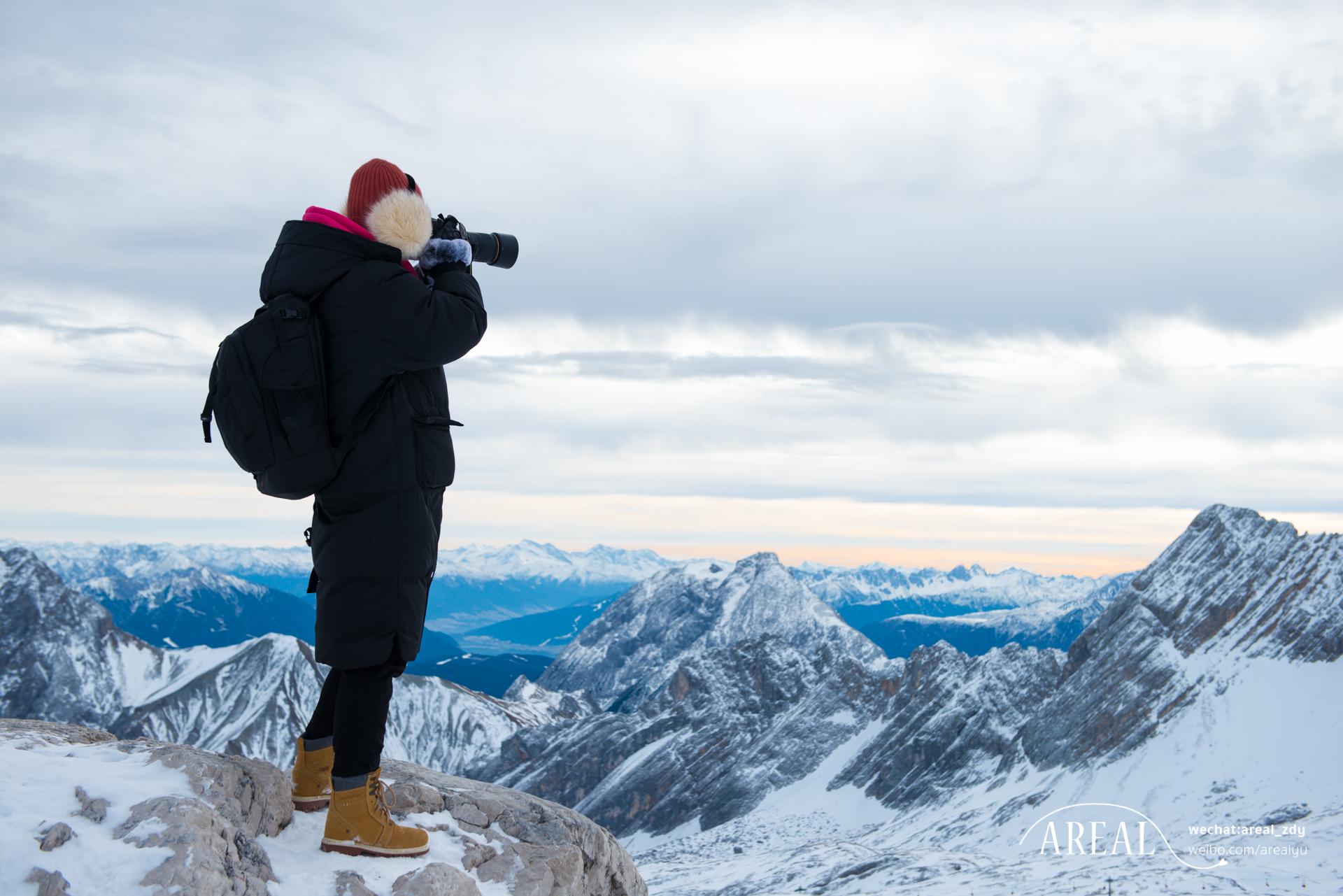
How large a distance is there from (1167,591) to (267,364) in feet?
549

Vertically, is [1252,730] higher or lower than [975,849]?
higher

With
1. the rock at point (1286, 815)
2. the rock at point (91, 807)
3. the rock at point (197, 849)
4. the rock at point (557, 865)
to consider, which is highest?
the rock at point (91, 807)

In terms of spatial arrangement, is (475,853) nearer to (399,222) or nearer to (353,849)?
(353,849)

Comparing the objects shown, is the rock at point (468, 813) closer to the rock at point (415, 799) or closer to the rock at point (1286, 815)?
the rock at point (415, 799)

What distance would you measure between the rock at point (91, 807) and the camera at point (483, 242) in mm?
4661

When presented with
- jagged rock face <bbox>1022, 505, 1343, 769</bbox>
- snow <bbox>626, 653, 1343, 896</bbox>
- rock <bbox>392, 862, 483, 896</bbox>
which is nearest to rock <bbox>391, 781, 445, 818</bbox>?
rock <bbox>392, 862, 483, 896</bbox>

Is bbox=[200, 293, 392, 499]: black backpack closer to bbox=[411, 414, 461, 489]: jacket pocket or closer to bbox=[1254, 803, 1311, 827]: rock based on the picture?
bbox=[411, 414, 461, 489]: jacket pocket

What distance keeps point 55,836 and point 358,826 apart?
2047 millimetres

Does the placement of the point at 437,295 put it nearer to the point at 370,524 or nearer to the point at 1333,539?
the point at 370,524

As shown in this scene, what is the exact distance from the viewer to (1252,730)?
116000mm

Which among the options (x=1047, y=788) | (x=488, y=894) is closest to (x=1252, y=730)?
(x=1047, y=788)

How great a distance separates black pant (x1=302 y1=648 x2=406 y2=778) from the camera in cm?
668

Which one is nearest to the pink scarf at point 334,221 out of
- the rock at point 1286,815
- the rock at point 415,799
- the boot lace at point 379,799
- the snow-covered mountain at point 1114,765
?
the boot lace at point 379,799

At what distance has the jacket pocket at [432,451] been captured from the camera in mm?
6652
